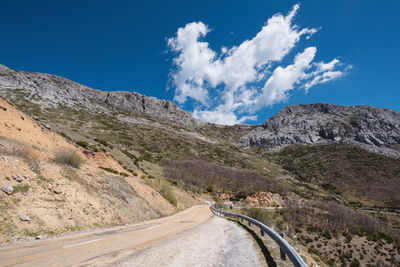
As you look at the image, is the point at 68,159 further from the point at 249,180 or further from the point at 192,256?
the point at 249,180

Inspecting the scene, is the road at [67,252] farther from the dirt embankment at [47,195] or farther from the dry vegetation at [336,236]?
the dry vegetation at [336,236]

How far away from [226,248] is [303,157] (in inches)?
5966

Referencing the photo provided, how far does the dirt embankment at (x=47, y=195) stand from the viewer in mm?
9164

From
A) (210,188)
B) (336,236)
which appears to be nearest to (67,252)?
(336,236)

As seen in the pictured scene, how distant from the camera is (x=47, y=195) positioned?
454 inches

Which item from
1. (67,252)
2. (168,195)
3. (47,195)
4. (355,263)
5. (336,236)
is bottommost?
(355,263)

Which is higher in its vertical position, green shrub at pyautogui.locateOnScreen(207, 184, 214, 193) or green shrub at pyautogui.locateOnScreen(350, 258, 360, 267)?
green shrub at pyautogui.locateOnScreen(207, 184, 214, 193)

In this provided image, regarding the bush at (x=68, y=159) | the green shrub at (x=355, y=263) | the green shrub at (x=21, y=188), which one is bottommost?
the green shrub at (x=355, y=263)

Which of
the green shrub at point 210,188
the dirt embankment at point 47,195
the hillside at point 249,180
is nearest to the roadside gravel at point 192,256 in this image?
the dirt embankment at point 47,195

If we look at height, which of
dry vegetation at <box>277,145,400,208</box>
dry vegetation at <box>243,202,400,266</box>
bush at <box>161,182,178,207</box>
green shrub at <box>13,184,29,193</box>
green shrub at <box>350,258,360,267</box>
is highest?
dry vegetation at <box>277,145,400,208</box>

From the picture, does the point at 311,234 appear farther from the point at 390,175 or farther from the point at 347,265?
the point at 390,175

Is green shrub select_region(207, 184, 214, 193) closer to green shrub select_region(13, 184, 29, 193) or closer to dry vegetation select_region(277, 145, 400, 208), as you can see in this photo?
green shrub select_region(13, 184, 29, 193)

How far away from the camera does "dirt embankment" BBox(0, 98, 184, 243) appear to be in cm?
916

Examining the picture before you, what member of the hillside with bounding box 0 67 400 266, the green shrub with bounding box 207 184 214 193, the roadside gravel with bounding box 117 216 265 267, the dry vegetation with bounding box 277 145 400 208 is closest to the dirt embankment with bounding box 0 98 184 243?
the hillside with bounding box 0 67 400 266
